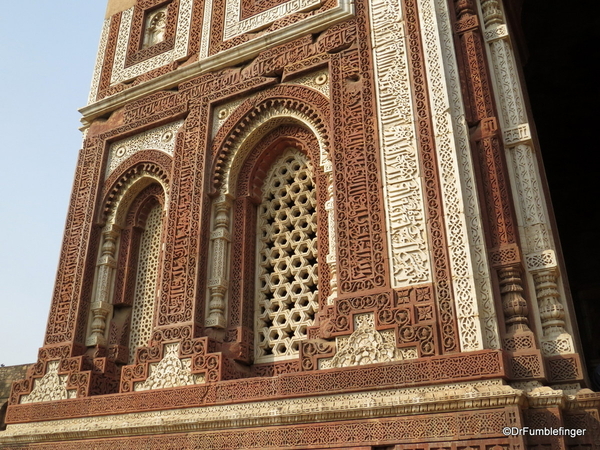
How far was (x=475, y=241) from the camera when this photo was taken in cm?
466

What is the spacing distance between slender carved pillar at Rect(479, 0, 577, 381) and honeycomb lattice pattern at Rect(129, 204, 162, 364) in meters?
3.77

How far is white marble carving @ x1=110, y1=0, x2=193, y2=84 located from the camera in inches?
293

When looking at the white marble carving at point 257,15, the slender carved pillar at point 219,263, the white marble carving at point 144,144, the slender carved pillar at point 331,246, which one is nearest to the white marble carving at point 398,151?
the slender carved pillar at point 331,246

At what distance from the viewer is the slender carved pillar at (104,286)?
6539 millimetres

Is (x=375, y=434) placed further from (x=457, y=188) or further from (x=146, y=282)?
(x=146, y=282)

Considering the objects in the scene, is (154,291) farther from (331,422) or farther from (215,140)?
(331,422)

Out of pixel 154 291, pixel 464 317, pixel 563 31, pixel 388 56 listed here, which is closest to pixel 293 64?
pixel 388 56

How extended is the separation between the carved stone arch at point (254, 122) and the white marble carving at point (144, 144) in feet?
2.25

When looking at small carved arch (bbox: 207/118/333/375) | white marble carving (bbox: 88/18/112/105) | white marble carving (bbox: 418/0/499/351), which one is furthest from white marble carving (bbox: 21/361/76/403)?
white marble carving (bbox: 418/0/499/351)

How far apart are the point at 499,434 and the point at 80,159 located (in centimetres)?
583

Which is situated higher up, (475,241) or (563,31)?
(563,31)

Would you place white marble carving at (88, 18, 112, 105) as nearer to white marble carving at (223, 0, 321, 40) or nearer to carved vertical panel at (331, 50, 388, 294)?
white marble carving at (223, 0, 321, 40)

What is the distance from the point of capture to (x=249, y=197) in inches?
250

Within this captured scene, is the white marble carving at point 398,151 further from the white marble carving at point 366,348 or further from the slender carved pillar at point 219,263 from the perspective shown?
the slender carved pillar at point 219,263
